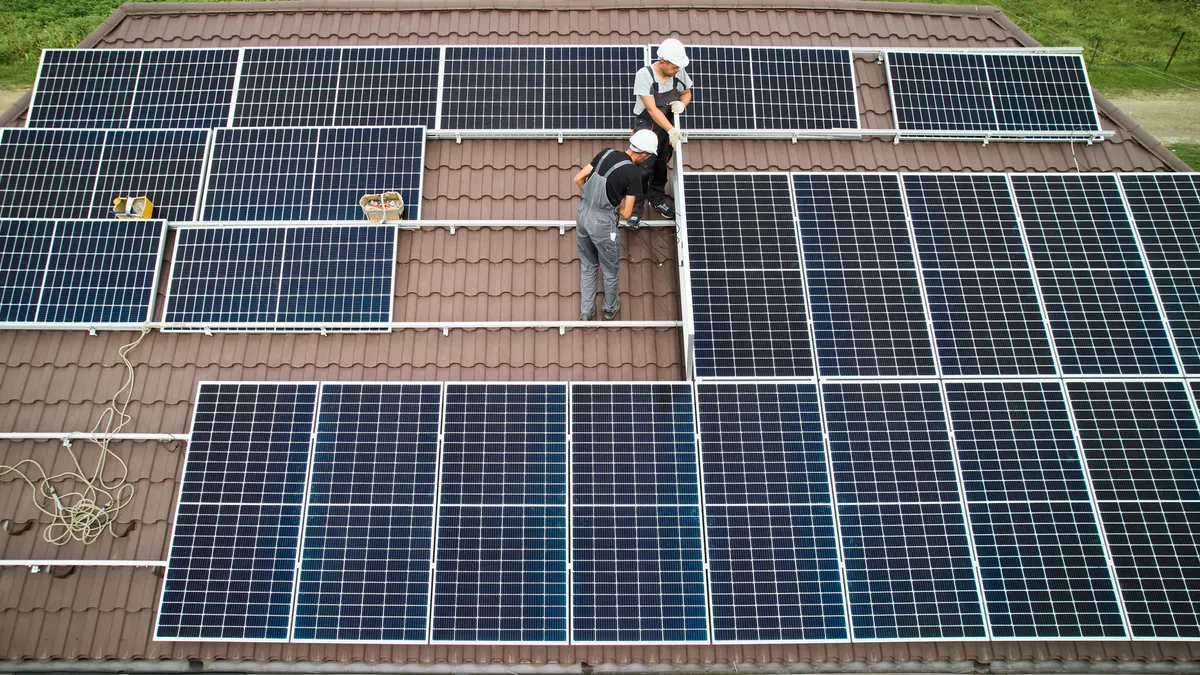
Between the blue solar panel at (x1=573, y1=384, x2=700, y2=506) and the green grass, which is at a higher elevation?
the green grass

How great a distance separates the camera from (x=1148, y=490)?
27.3 ft

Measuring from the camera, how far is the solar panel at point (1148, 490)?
7.90 metres

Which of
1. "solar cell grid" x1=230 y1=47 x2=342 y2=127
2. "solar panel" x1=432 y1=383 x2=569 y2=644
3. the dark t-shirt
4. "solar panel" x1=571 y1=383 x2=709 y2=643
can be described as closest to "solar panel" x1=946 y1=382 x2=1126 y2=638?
"solar panel" x1=571 y1=383 x2=709 y2=643

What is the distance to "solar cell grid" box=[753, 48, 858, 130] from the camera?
10789 millimetres

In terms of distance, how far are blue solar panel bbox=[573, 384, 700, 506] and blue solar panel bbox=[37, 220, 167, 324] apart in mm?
6500

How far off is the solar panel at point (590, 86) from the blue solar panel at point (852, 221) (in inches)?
125

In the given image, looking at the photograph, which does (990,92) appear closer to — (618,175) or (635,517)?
(618,175)

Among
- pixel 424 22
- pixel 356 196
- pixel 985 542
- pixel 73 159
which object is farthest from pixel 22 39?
pixel 985 542

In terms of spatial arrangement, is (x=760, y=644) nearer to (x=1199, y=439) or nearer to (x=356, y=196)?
(x=1199, y=439)

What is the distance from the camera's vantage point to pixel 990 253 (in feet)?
31.1

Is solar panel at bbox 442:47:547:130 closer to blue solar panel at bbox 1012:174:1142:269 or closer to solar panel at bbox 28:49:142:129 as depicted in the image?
solar panel at bbox 28:49:142:129

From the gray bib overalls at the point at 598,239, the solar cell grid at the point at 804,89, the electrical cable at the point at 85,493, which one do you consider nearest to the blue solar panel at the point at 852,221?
the solar cell grid at the point at 804,89

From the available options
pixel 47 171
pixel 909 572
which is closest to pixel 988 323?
pixel 909 572

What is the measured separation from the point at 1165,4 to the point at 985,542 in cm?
2348
